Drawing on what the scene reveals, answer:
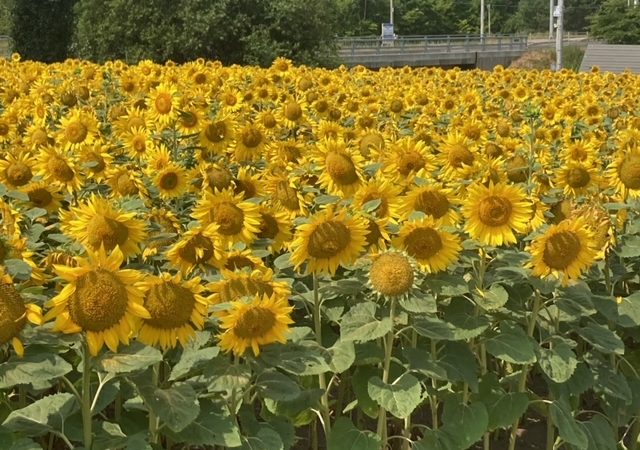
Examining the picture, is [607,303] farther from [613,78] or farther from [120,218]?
[613,78]

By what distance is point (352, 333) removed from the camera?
7.72 feet

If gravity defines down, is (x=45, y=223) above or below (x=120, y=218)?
below

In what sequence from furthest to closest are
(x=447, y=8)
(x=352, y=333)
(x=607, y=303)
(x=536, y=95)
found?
(x=447, y=8) < (x=536, y=95) < (x=607, y=303) < (x=352, y=333)

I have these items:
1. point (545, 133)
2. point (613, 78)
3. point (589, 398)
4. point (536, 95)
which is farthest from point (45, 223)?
point (613, 78)

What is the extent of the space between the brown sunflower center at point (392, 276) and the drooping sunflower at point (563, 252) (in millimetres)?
478

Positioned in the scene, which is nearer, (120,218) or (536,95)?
(120,218)

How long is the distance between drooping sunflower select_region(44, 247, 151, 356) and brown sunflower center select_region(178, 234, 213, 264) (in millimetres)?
491

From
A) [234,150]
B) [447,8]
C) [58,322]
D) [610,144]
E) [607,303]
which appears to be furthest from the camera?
[447,8]

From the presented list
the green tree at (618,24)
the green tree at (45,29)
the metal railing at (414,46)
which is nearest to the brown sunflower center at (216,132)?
the green tree at (45,29)

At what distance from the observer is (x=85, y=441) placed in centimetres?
207

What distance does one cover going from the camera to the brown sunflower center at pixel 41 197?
322cm

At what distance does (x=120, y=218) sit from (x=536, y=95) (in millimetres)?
6180

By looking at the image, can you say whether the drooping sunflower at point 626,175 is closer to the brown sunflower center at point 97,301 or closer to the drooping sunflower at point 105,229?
the drooping sunflower at point 105,229

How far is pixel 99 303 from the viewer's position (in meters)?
1.84
